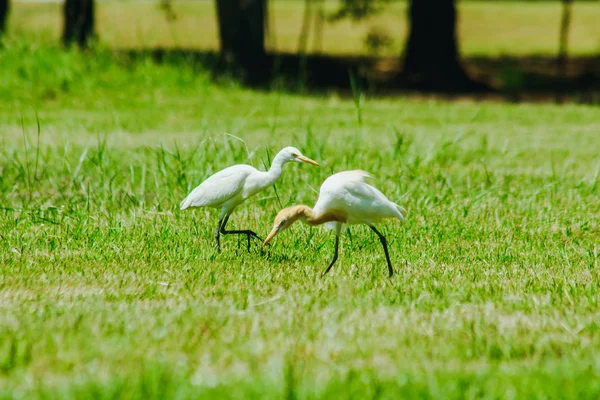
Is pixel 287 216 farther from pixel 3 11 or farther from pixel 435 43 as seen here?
pixel 3 11

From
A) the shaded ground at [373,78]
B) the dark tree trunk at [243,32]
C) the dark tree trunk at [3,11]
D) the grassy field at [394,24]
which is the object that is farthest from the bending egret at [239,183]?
the grassy field at [394,24]

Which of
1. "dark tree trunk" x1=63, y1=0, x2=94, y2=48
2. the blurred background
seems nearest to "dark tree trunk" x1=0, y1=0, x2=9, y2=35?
the blurred background

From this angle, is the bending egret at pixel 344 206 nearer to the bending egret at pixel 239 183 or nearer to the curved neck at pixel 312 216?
the curved neck at pixel 312 216

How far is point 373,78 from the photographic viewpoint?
17500mm

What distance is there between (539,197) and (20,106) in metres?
6.81

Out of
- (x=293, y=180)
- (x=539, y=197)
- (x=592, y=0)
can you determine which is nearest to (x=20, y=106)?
(x=293, y=180)

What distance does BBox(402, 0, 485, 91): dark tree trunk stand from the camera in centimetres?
1666

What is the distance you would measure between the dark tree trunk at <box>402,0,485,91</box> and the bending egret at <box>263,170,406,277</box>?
1274 cm

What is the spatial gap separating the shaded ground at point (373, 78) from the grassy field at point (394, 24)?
6369mm

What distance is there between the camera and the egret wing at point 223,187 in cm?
454

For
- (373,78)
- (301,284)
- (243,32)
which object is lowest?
(373,78)

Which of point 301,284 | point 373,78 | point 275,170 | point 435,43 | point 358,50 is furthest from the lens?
point 358,50

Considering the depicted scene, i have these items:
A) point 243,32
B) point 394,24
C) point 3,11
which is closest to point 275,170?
point 243,32

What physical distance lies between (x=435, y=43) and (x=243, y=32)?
431 centimetres
